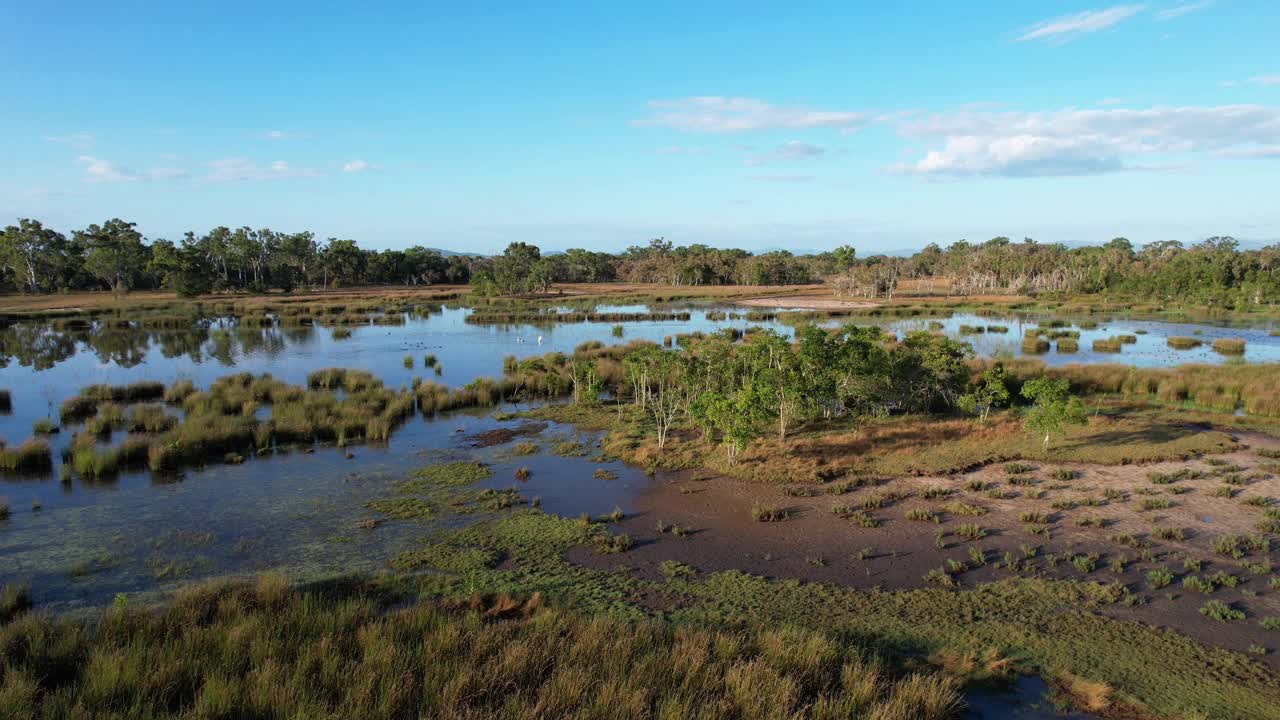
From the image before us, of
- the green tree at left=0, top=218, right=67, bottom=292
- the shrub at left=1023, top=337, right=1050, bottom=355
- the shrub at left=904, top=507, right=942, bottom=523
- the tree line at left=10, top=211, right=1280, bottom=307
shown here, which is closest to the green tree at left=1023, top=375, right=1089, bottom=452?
the shrub at left=904, top=507, right=942, bottom=523

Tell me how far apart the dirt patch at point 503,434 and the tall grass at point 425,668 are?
488 inches

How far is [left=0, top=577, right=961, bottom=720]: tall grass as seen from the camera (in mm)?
7527

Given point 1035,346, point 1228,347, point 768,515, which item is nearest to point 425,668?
point 768,515

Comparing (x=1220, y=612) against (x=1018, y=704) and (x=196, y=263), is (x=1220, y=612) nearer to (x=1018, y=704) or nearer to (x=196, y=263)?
(x=1018, y=704)

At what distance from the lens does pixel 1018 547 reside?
1377 centimetres

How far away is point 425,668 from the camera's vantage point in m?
8.38

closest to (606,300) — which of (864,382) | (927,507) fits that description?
(864,382)

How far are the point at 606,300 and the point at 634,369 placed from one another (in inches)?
2693

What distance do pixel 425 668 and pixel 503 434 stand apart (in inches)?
613

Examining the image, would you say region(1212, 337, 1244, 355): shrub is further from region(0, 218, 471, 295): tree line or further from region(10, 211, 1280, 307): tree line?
region(0, 218, 471, 295): tree line

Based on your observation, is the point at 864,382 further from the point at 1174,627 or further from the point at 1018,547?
the point at 1174,627

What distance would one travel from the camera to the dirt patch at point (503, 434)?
22766 mm

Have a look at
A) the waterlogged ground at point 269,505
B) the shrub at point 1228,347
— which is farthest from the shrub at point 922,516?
the shrub at point 1228,347

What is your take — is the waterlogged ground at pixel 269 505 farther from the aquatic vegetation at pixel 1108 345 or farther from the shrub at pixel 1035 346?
the aquatic vegetation at pixel 1108 345
